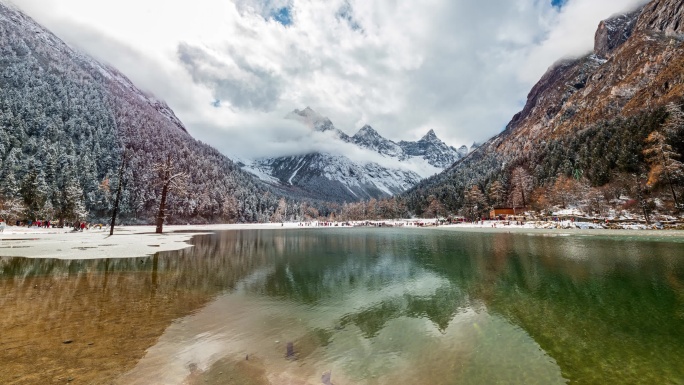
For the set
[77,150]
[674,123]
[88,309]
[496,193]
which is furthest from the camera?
[496,193]

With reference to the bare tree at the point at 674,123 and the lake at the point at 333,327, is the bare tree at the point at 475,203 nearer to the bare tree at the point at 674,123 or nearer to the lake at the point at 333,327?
the bare tree at the point at 674,123

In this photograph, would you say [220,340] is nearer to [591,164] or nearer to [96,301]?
[96,301]

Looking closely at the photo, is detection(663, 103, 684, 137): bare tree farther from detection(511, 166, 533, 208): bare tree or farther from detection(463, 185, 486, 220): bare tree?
detection(463, 185, 486, 220): bare tree

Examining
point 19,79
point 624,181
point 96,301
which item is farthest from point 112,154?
point 624,181

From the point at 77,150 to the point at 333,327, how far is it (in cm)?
15156

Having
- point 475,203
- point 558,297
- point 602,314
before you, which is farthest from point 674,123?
point 602,314

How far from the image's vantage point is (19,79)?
127188 mm

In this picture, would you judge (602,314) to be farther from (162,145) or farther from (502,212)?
(162,145)

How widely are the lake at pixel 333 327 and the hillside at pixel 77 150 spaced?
7078cm

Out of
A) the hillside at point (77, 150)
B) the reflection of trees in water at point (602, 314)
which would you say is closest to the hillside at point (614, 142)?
the reflection of trees in water at point (602, 314)

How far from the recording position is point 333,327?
10453mm

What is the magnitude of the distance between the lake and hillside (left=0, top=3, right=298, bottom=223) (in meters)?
70.8

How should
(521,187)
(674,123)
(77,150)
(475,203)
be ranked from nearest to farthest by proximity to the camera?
(674,123), (77,150), (521,187), (475,203)

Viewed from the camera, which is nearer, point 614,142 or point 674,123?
point 674,123
